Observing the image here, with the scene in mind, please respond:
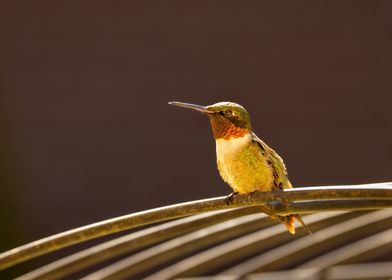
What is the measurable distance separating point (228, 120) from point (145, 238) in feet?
2.12

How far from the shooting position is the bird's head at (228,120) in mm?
2980

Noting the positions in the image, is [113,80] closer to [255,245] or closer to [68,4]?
[68,4]

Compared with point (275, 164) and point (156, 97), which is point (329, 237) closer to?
point (275, 164)

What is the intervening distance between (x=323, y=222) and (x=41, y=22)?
17.6 ft

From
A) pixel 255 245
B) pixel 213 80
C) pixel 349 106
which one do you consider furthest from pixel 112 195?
pixel 255 245

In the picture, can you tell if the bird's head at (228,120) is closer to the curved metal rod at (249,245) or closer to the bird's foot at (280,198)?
the curved metal rod at (249,245)

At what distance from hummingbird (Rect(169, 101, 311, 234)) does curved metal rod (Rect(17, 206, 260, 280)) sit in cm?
33

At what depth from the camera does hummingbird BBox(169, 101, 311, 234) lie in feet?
9.70

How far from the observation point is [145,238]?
2.60 meters

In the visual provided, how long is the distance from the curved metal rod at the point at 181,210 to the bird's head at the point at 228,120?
1.87ft

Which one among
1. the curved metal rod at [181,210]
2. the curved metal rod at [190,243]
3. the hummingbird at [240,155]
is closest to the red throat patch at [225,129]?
the hummingbird at [240,155]

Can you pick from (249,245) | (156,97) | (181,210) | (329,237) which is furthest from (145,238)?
(156,97)

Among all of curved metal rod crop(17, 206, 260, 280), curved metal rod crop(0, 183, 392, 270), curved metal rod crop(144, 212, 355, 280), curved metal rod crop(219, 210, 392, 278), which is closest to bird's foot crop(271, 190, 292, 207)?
curved metal rod crop(0, 183, 392, 270)

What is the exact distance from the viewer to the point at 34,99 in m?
8.01
